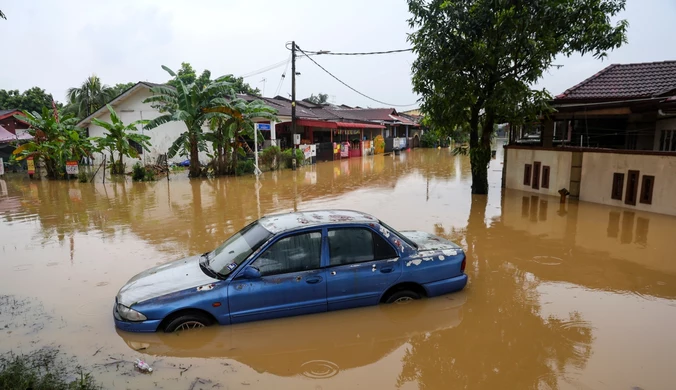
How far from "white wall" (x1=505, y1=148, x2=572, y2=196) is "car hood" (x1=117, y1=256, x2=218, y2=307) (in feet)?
43.7

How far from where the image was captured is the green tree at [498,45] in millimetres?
12539

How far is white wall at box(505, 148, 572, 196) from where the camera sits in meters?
14.6

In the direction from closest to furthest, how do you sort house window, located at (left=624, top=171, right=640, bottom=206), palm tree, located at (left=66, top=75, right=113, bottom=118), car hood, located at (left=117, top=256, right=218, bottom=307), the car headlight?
the car headlight → car hood, located at (left=117, top=256, right=218, bottom=307) → house window, located at (left=624, top=171, right=640, bottom=206) → palm tree, located at (left=66, top=75, right=113, bottom=118)

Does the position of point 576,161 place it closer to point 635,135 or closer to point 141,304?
point 635,135

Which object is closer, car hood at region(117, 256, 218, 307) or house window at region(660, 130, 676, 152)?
car hood at region(117, 256, 218, 307)

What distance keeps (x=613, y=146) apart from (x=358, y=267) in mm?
16221

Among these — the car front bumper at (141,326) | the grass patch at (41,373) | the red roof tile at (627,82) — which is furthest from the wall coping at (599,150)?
the grass patch at (41,373)

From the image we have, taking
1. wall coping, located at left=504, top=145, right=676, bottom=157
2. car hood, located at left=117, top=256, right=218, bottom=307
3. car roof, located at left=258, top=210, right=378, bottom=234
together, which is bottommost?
car hood, located at left=117, top=256, right=218, bottom=307

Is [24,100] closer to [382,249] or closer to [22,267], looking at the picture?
[22,267]

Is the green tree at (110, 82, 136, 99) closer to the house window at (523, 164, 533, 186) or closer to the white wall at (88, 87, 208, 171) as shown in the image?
the white wall at (88, 87, 208, 171)

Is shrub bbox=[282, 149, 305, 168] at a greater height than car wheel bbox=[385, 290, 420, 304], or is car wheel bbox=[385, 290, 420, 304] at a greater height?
shrub bbox=[282, 149, 305, 168]

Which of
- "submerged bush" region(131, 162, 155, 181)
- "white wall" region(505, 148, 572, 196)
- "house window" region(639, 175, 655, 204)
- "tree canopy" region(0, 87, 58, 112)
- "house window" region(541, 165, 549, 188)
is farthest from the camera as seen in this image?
"tree canopy" region(0, 87, 58, 112)

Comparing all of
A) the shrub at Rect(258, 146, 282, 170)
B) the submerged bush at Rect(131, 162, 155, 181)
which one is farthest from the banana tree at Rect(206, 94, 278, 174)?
the submerged bush at Rect(131, 162, 155, 181)

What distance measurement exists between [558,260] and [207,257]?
634 cm
